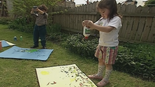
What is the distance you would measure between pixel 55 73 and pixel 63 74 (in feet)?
0.53

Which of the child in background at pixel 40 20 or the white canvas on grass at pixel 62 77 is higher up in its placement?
the child in background at pixel 40 20

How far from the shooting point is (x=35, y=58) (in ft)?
9.96

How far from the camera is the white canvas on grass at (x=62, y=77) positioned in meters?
2.03

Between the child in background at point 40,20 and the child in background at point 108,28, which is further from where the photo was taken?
the child in background at point 40,20

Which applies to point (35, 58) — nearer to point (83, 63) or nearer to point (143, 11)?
point (83, 63)

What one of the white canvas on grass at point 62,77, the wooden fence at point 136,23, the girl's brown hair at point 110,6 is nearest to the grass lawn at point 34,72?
the white canvas on grass at point 62,77

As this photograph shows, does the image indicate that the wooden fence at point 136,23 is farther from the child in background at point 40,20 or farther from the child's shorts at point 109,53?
the child's shorts at point 109,53

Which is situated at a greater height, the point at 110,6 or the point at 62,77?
the point at 110,6

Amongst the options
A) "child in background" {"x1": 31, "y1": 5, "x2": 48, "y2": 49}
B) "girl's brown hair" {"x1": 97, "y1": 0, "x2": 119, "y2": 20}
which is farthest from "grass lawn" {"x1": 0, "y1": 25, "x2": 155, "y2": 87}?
"girl's brown hair" {"x1": 97, "y1": 0, "x2": 119, "y2": 20}

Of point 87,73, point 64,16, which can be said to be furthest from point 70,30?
point 87,73

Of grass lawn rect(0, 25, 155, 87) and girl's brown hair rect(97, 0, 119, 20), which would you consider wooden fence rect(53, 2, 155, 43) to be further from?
girl's brown hair rect(97, 0, 119, 20)

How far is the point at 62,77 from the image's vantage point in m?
2.23

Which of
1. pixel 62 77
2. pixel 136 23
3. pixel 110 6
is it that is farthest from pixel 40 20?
pixel 136 23

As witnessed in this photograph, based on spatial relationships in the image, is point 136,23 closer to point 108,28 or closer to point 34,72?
point 108,28
